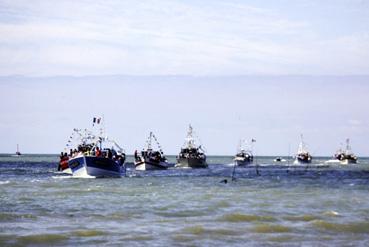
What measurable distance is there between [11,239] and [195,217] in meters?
9.47

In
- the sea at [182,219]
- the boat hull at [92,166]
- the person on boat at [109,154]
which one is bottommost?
the sea at [182,219]

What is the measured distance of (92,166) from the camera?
7112 centimetres

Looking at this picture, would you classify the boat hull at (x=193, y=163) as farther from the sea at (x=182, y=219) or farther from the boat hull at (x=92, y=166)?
the sea at (x=182, y=219)

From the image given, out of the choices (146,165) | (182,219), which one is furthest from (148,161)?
(182,219)

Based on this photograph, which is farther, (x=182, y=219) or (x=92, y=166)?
(x=92, y=166)

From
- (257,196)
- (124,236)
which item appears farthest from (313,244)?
(257,196)

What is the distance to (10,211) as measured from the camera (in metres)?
34.2

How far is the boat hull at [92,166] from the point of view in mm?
71000

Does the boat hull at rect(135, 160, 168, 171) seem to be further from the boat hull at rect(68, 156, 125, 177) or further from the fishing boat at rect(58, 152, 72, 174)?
the boat hull at rect(68, 156, 125, 177)

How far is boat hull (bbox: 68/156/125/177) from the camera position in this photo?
71.0 m

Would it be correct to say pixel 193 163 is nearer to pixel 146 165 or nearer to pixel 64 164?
pixel 146 165

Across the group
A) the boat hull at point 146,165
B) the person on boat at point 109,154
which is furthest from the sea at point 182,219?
the boat hull at point 146,165

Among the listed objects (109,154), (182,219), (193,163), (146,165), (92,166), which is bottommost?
(182,219)

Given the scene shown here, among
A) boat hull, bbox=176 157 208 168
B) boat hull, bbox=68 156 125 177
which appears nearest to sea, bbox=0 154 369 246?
boat hull, bbox=68 156 125 177
